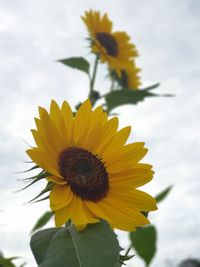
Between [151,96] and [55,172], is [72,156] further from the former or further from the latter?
[151,96]

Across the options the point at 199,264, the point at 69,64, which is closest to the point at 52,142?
the point at 69,64

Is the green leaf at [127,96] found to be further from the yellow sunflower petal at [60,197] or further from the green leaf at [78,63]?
the yellow sunflower petal at [60,197]

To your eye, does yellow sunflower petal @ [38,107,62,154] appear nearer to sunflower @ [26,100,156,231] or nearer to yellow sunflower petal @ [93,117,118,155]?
sunflower @ [26,100,156,231]


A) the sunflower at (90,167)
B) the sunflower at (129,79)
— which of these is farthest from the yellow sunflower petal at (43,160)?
the sunflower at (129,79)

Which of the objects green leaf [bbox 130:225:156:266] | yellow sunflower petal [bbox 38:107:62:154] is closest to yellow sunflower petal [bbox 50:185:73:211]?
yellow sunflower petal [bbox 38:107:62:154]

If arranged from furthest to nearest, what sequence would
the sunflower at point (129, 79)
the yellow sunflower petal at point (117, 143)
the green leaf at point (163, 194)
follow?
the sunflower at point (129, 79)
the green leaf at point (163, 194)
the yellow sunflower petal at point (117, 143)

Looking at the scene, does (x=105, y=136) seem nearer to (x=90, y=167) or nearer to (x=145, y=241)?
(x=90, y=167)
